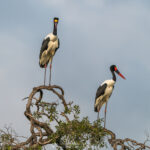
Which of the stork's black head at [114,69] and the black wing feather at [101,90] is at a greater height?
the stork's black head at [114,69]

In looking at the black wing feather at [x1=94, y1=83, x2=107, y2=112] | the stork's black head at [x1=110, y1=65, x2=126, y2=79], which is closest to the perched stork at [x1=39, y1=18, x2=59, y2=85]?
the black wing feather at [x1=94, y1=83, x2=107, y2=112]

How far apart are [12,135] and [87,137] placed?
163 centimetres

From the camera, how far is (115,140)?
10383 millimetres

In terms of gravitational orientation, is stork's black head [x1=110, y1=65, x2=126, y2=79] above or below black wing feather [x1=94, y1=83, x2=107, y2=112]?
above

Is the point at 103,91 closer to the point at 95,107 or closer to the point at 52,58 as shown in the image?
the point at 95,107

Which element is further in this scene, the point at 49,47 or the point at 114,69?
the point at 114,69

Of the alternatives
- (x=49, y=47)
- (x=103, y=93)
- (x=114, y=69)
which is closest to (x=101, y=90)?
(x=103, y=93)

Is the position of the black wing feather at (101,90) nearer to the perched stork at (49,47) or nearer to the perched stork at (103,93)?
the perched stork at (103,93)

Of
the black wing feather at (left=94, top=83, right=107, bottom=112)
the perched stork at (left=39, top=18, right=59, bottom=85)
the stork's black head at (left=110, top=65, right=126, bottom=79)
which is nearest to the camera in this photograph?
the perched stork at (left=39, top=18, right=59, bottom=85)

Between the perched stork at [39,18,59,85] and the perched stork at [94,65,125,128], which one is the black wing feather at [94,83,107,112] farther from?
the perched stork at [39,18,59,85]

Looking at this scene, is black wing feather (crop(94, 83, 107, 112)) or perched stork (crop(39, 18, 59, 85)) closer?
perched stork (crop(39, 18, 59, 85))

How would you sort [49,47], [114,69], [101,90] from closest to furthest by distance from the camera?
[49,47]
[101,90]
[114,69]

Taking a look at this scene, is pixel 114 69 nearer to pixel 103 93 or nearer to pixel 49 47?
pixel 103 93

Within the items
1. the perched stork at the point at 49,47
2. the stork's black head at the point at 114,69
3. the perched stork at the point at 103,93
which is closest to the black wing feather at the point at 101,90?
the perched stork at the point at 103,93
